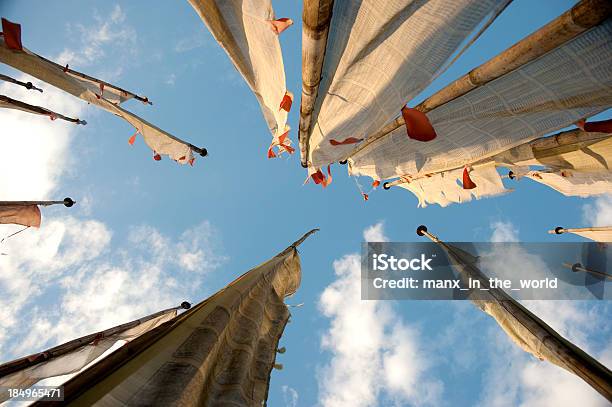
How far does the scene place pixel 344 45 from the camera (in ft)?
11.9

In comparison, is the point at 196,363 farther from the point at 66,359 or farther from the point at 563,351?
the point at 66,359

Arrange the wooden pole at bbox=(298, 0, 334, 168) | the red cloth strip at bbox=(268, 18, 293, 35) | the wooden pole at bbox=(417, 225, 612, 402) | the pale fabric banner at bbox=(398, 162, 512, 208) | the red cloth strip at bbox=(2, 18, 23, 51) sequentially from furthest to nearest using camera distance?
the pale fabric banner at bbox=(398, 162, 512, 208) < the red cloth strip at bbox=(2, 18, 23, 51) < the red cloth strip at bbox=(268, 18, 293, 35) < the wooden pole at bbox=(298, 0, 334, 168) < the wooden pole at bbox=(417, 225, 612, 402)

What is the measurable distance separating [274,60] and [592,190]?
8583mm

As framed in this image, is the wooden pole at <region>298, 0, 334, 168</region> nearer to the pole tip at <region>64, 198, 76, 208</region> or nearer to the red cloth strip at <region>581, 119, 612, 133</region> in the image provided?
the red cloth strip at <region>581, 119, 612, 133</region>

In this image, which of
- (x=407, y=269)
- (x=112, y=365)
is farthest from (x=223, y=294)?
(x=407, y=269)

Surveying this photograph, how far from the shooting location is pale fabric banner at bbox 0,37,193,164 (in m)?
5.91

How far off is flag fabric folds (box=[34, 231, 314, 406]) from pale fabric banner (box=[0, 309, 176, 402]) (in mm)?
4193

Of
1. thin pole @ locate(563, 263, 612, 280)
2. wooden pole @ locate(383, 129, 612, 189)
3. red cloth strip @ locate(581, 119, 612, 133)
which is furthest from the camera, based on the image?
thin pole @ locate(563, 263, 612, 280)

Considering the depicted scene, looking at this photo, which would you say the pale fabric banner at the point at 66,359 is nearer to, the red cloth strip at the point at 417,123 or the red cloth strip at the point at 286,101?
the red cloth strip at the point at 286,101

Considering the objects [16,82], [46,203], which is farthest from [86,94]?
[46,203]

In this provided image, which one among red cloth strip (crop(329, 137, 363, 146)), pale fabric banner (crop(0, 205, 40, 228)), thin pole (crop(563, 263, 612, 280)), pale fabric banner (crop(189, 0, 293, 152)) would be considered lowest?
thin pole (crop(563, 263, 612, 280))

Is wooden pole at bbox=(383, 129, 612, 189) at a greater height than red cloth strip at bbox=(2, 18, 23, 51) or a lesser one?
lesser

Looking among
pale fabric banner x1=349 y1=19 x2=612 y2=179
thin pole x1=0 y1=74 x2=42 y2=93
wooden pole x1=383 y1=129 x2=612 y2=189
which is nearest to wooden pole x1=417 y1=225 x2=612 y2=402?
pale fabric banner x1=349 y1=19 x2=612 y2=179

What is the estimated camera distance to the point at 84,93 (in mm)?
6879
